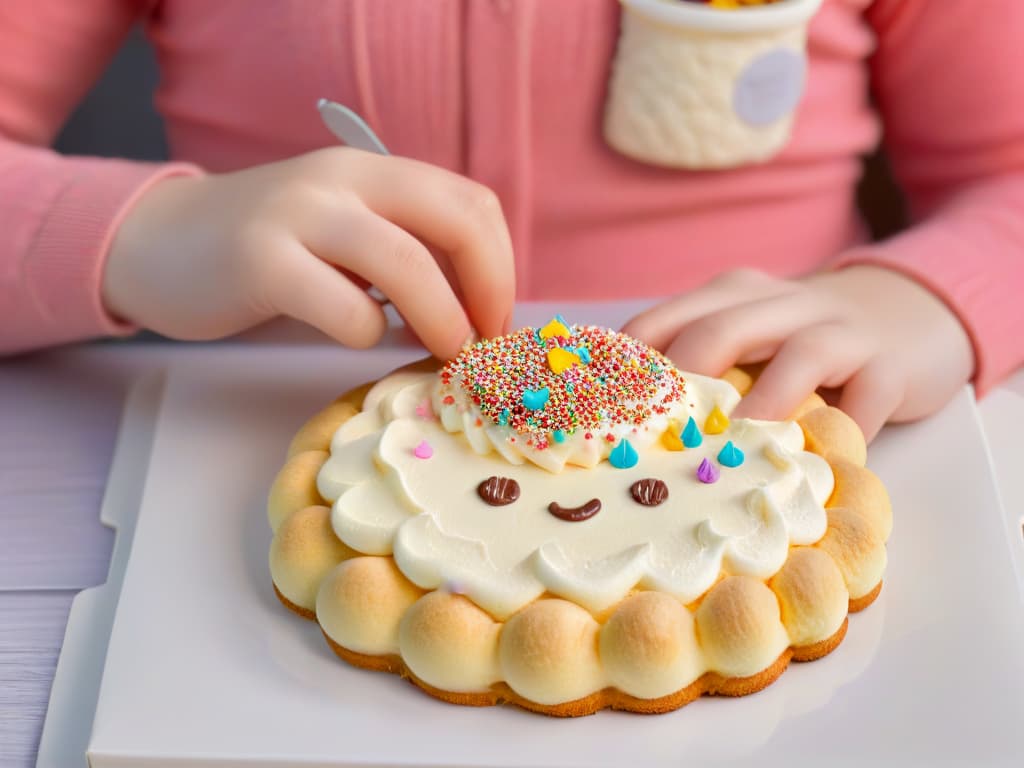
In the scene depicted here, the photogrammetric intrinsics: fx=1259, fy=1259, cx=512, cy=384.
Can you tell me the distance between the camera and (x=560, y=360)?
0.79 meters

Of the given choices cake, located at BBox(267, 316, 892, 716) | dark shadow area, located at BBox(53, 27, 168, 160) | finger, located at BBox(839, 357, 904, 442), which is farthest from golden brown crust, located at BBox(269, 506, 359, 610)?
dark shadow area, located at BBox(53, 27, 168, 160)

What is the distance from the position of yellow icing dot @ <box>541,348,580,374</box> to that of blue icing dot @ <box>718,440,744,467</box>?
4.4 inches

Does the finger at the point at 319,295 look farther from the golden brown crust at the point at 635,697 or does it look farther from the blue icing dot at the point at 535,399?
the golden brown crust at the point at 635,697

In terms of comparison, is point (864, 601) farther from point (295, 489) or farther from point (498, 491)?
point (295, 489)

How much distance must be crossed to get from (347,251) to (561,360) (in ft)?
0.53

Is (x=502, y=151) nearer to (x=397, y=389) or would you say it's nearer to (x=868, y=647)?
(x=397, y=389)

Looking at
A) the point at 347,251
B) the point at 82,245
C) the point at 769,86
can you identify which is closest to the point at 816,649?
the point at 347,251

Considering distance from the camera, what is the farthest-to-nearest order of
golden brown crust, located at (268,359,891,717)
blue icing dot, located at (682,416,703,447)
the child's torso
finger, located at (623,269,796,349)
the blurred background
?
the blurred background → the child's torso → finger, located at (623,269,796,349) → blue icing dot, located at (682,416,703,447) → golden brown crust, located at (268,359,891,717)

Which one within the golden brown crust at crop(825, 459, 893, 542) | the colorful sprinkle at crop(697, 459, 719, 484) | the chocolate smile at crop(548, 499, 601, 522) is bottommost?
the chocolate smile at crop(548, 499, 601, 522)

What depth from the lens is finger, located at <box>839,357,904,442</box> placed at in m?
0.85

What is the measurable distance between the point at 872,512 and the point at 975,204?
0.45m

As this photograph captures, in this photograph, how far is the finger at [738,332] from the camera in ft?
2.79

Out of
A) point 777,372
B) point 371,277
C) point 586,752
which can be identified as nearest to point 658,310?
point 777,372

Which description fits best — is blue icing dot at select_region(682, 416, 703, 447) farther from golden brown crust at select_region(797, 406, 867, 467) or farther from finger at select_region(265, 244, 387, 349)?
finger at select_region(265, 244, 387, 349)
